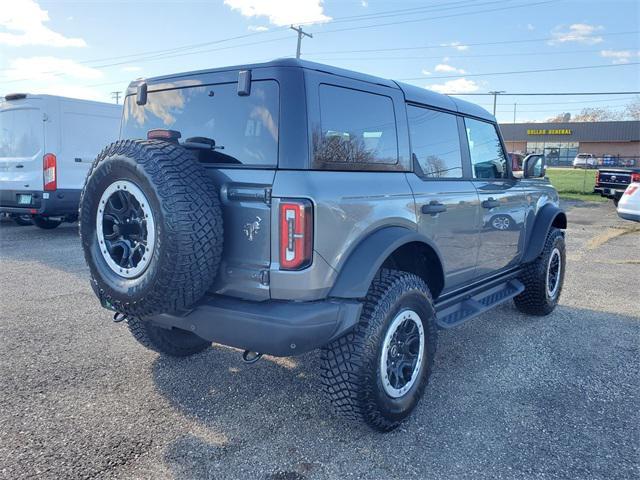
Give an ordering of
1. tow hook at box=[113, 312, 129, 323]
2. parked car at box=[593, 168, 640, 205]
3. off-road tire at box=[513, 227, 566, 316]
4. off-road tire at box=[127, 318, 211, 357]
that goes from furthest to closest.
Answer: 1. parked car at box=[593, 168, 640, 205]
2. off-road tire at box=[513, 227, 566, 316]
3. off-road tire at box=[127, 318, 211, 357]
4. tow hook at box=[113, 312, 129, 323]

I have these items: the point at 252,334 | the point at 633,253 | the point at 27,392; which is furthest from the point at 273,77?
the point at 633,253

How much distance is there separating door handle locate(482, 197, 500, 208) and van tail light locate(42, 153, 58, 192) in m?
7.40

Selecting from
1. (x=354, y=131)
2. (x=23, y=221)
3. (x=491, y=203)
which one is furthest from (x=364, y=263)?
(x=23, y=221)

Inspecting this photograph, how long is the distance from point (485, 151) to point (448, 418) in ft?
7.69

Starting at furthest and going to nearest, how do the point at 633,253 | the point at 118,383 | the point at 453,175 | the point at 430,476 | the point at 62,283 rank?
the point at 633,253 < the point at 62,283 < the point at 453,175 < the point at 118,383 < the point at 430,476

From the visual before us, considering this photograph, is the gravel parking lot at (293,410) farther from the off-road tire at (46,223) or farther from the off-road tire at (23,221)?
the off-road tire at (23,221)

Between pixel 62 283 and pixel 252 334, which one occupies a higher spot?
pixel 252 334

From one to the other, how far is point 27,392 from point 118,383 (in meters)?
0.54

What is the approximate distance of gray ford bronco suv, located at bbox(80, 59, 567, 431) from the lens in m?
2.46

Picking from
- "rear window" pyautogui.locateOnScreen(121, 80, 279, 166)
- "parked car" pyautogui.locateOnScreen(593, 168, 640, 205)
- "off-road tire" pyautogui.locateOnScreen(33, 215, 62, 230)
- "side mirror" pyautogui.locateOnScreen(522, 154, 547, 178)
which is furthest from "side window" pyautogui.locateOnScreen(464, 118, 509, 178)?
"parked car" pyautogui.locateOnScreen(593, 168, 640, 205)

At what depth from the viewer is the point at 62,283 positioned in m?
5.98

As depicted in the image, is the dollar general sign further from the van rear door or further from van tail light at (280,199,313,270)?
van tail light at (280,199,313,270)

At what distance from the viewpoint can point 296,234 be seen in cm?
244

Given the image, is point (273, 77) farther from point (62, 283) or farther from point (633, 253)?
point (633, 253)
